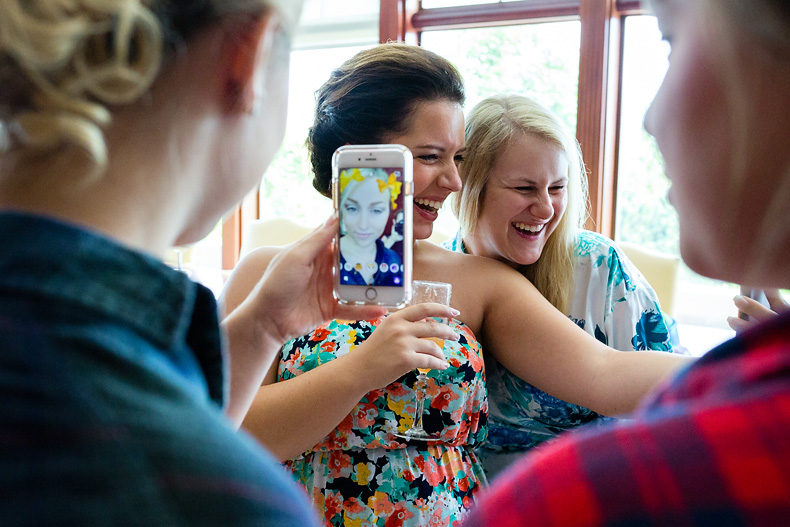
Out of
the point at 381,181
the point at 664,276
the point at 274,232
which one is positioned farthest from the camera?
the point at 274,232

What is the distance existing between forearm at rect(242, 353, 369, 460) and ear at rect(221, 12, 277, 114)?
0.83 m

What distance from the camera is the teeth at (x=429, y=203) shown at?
1618 millimetres

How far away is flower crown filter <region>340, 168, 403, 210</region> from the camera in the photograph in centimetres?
114

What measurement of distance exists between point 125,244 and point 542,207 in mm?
1314

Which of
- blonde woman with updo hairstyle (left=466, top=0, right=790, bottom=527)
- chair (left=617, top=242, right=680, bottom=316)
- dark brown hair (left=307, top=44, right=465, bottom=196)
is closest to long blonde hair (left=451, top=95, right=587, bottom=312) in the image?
dark brown hair (left=307, top=44, right=465, bottom=196)

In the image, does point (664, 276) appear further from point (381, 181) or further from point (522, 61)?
point (381, 181)

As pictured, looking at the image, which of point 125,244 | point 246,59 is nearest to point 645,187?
point 246,59

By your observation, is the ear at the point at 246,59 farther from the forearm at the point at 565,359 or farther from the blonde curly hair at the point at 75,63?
the forearm at the point at 565,359

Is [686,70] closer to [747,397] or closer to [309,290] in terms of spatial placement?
[747,397]

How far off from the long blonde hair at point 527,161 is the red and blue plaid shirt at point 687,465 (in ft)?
4.38

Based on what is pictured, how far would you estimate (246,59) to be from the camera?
1.70 feet

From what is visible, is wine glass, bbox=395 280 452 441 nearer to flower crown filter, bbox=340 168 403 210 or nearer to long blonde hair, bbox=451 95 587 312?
flower crown filter, bbox=340 168 403 210

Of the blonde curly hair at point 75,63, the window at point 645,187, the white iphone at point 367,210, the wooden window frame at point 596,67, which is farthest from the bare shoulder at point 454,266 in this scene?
the window at point 645,187

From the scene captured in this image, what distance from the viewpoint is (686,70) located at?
48 centimetres
